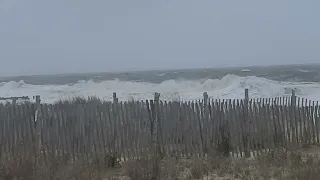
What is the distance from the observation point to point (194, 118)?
9.98 metres

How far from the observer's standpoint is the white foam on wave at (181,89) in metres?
37.5

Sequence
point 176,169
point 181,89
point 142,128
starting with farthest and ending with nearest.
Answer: point 181,89 → point 142,128 → point 176,169

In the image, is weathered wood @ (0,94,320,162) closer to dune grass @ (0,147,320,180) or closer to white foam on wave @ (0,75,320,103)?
dune grass @ (0,147,320,180)

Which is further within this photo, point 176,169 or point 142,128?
point 142,128

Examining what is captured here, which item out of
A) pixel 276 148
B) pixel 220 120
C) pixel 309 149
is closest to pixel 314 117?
→ pixel 309 149

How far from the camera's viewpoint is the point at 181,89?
169ft

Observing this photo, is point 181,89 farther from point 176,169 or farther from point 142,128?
point 176,169

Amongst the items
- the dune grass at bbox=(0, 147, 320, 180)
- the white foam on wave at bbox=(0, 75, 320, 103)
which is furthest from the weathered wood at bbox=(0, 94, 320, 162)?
the white foam on wave at bbox=(0, 75, 320, 103)

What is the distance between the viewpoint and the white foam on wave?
37.5 m

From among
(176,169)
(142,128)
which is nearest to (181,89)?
(142,128)

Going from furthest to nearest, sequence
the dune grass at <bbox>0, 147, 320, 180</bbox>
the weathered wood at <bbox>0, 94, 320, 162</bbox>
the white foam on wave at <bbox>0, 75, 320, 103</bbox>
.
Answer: the white foam on wave at <bbox>0, 75, 320, 103</bbox>
the weathered wood at <bbox>0, 94, 320, 162</bbox>
the dune grass at <bbox>0, 147, 320, 180</bbox>

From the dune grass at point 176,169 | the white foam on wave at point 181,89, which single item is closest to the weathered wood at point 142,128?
the dune grass at point 176,169

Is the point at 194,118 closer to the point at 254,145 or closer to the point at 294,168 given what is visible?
the point at 254,145

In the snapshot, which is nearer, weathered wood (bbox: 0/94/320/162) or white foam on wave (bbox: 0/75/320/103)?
weathered wood (bbox: 0/94/320/162)
